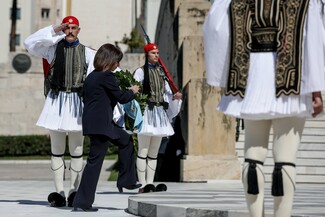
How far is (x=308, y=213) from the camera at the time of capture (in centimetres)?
948

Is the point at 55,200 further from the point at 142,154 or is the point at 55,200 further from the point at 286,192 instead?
the point at 286,192

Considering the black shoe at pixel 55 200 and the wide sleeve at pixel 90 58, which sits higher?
the wide sleeve at pixel 90 58

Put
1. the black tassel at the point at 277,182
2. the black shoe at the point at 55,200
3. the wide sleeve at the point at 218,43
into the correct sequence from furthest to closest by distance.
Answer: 1. the black shoe at the point at 55,200
2. the wide sleeve at the point at 218,43
3. the black tassel at the point at 277,182

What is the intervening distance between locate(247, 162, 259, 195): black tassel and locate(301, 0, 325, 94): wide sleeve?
2.02ft

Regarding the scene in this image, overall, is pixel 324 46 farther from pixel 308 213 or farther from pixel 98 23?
pixel 98 23

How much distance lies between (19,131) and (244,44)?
3681 centimetres

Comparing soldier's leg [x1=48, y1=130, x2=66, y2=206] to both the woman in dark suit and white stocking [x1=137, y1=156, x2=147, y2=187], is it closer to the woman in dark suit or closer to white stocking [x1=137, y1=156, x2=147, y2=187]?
the woman in dark suit

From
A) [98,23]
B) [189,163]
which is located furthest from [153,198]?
[98,23]

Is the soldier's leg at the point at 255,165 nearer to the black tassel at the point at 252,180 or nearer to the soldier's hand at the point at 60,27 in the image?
the black tassel at the point at 252,180

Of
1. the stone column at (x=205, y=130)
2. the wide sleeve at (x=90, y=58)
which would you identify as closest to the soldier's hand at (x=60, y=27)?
the wide sleeve at (x=90, y=58)

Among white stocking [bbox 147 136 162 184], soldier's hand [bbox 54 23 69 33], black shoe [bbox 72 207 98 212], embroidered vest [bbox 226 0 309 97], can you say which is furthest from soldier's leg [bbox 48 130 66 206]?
embroidered vest [bbox 226 0 309 97]

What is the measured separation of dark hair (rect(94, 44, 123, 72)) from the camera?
11.2m

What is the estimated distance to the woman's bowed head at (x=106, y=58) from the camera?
11.2 m

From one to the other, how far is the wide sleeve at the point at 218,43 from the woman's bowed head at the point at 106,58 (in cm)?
338
